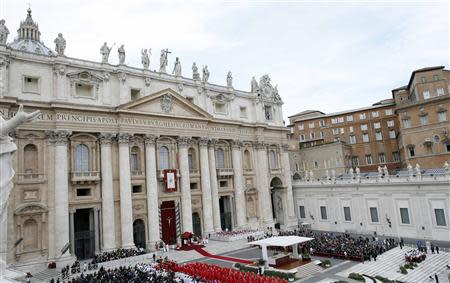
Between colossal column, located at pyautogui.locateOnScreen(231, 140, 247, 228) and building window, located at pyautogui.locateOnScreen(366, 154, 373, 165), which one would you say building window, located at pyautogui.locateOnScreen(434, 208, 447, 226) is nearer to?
colossal column, located at pyautogui.locateOnScreen(231, 140, 247, 228)

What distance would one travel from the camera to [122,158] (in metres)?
33.9

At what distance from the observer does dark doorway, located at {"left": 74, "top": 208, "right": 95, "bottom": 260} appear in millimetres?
31703

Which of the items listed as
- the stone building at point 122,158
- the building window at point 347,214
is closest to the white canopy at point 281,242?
the stone building at point 122,158

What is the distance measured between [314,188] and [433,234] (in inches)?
616

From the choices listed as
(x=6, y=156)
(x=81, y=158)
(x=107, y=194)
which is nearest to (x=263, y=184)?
(x=107, y=194)

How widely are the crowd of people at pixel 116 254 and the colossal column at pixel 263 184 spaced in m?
18.7

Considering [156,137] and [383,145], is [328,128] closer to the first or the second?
[383,145]

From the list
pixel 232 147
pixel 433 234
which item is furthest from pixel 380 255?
pixel 232 147

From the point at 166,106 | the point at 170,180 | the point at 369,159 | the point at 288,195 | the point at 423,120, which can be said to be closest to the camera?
the point at 170,180

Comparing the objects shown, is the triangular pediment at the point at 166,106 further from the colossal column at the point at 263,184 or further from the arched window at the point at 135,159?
the colossal column at the point at 263,184

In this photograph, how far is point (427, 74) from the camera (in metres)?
47.1

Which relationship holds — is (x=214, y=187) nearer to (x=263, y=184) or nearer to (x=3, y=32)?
(x=263, y=184)

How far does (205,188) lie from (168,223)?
597 centimetres

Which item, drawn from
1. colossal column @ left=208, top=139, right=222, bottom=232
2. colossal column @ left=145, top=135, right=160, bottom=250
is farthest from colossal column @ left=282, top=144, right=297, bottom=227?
colossal column @ left=145, top=135, right=160, bottom=250
